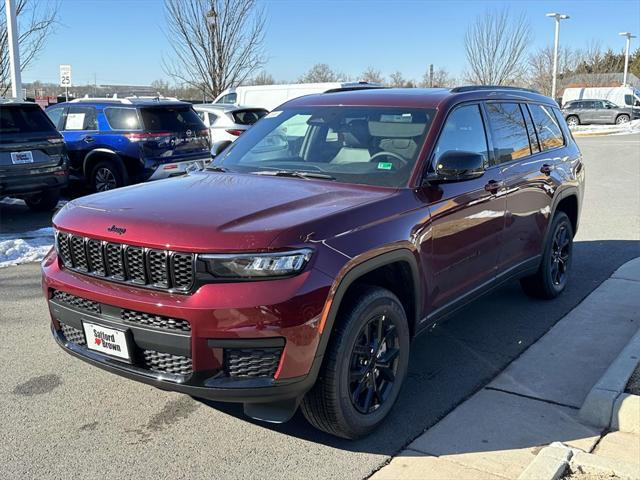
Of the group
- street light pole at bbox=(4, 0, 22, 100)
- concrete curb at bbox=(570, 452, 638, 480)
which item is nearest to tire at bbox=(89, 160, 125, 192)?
street light pole at bbox=(4, 0, 22, 100)

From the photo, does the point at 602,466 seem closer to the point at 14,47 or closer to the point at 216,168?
the point at 216,168

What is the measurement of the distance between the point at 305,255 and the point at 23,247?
568 cm

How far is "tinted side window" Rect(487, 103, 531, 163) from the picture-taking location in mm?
4832

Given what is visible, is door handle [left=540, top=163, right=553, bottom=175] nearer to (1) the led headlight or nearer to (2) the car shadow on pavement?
(2) the car shadow on pavement

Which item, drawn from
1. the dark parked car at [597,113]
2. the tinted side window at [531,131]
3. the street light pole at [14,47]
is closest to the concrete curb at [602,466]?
the tinted side window at [531,131]

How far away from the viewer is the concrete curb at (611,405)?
11.6 feet

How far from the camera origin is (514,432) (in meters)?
3.55

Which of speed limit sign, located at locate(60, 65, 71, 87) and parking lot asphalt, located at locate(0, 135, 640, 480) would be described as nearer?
parking lot asphalt, located at locate(0, 135, 640, 480)

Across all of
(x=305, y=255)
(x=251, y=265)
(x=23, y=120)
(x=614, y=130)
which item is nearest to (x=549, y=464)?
(x=305, y=255)

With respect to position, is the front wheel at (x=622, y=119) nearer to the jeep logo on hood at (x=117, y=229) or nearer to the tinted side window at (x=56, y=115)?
the tinted side window at (x=56, y=115)

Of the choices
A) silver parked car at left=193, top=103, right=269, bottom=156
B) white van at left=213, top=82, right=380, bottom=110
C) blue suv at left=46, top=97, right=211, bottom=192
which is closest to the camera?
blue suv at left=46, top=97, right=211, bottom=192

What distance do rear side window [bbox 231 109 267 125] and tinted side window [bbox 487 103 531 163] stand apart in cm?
937

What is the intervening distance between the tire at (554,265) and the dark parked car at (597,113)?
120ft

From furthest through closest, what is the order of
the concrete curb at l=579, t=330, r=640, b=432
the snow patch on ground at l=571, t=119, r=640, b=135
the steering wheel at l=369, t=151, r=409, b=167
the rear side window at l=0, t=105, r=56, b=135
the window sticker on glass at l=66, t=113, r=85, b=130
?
1. the snow patch on ground at l=571, t=119, r=640, b=135
2. the window sticker on glass at l=66, t=113, r=85, b=130
3. the rear side window at l=0, t=105, r=56, b=135
4. the steering wheel at l=369, t=151, r=409, b=167
5. the concrete curb at l=579, t=330, r=640, b=432
